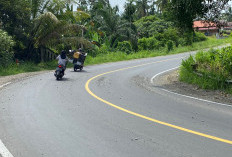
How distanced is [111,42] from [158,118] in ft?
101

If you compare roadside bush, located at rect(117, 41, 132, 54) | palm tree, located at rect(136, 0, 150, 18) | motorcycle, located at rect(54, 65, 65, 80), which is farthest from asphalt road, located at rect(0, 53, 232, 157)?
palm tree, located at rect(136, 0, 150, 18)

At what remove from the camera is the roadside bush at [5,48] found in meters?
19.9

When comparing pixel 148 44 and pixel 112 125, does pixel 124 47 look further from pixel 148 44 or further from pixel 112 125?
pixel 112 125

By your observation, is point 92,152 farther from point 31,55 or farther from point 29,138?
point 31,55

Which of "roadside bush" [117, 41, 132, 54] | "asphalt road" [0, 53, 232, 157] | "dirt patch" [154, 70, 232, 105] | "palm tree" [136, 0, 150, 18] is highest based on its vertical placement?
"palm tree" [136, 0, 150, 18]

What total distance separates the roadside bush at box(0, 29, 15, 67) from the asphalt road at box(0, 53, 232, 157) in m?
8.75

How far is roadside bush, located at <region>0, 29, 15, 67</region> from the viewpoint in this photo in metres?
19.9

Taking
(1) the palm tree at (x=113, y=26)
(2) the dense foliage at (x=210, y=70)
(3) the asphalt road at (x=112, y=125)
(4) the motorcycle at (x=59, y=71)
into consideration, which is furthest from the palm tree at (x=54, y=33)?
(1) the palm tree at (x=113, y=26)

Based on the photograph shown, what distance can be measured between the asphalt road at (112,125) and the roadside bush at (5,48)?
875 centimetres

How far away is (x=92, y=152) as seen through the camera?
18.2ft

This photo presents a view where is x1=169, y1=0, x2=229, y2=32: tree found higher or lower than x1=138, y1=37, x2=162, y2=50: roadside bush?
higher

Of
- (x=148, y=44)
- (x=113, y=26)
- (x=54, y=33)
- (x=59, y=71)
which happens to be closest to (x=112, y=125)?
(x=59, y=71)

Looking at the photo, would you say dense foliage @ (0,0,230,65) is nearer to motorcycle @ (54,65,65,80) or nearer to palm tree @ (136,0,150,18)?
motorcycle @ (54,65,65,80)

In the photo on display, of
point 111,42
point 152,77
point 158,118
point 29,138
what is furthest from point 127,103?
point 111,42
